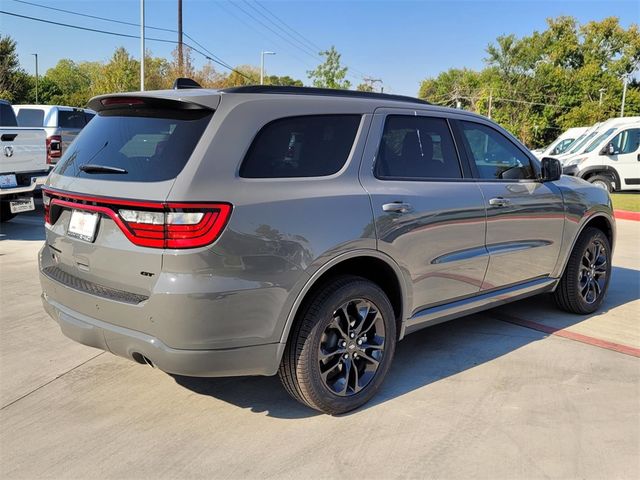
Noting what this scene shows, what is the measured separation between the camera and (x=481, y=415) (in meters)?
3.32

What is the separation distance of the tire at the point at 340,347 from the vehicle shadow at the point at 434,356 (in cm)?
19

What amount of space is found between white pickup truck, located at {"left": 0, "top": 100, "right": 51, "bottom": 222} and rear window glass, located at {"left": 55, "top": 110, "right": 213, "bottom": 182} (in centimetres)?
537

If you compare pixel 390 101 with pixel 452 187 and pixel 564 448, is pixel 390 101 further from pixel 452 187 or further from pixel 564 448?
pixel 564 448

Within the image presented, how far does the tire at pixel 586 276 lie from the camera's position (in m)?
5.12

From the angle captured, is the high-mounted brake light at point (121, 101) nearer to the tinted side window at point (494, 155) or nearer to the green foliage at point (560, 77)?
the tinted side window at point (494, 155)

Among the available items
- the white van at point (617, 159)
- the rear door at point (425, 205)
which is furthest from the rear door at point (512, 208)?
the white van at point (617, 159)

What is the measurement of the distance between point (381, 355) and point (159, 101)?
1.95 metres

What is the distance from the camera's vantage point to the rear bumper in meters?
2.74

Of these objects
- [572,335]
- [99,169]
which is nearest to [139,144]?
[99,169]

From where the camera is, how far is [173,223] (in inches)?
104

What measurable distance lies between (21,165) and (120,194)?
6484 mm

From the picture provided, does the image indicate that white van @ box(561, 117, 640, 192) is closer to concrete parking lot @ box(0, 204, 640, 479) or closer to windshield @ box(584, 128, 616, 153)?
windshield @ box(584, 128, 616, 153)

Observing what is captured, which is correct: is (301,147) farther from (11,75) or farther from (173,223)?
(11,75)

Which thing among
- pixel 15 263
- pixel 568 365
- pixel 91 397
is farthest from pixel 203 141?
pixel 15 263
